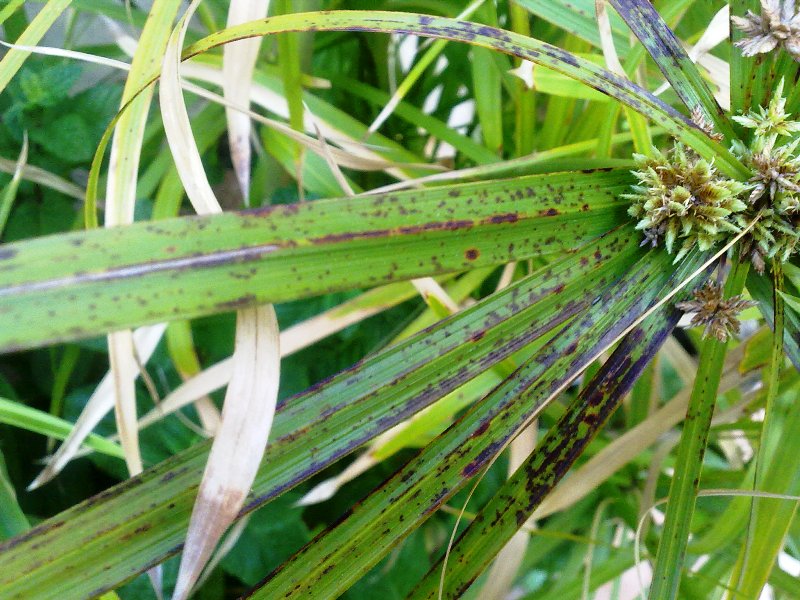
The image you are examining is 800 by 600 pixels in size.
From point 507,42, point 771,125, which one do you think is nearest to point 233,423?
point 507,42

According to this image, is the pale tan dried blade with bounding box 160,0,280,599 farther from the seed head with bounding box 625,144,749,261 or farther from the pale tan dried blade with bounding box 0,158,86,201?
the pale tan dried blade with bounding box 0,158,86,201

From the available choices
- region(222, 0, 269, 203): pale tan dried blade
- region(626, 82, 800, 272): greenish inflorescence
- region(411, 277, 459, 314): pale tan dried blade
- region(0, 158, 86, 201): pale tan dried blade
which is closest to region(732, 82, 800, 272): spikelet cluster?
region(626, 82, 800, 272): greenish inflorescence

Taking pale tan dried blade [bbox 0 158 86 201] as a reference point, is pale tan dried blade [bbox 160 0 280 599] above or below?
below

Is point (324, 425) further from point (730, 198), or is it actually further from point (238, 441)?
point (730, 198)

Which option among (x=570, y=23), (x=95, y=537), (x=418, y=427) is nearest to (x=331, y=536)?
(x=95, y=537)

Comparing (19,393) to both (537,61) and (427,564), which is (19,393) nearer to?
(427,564)
